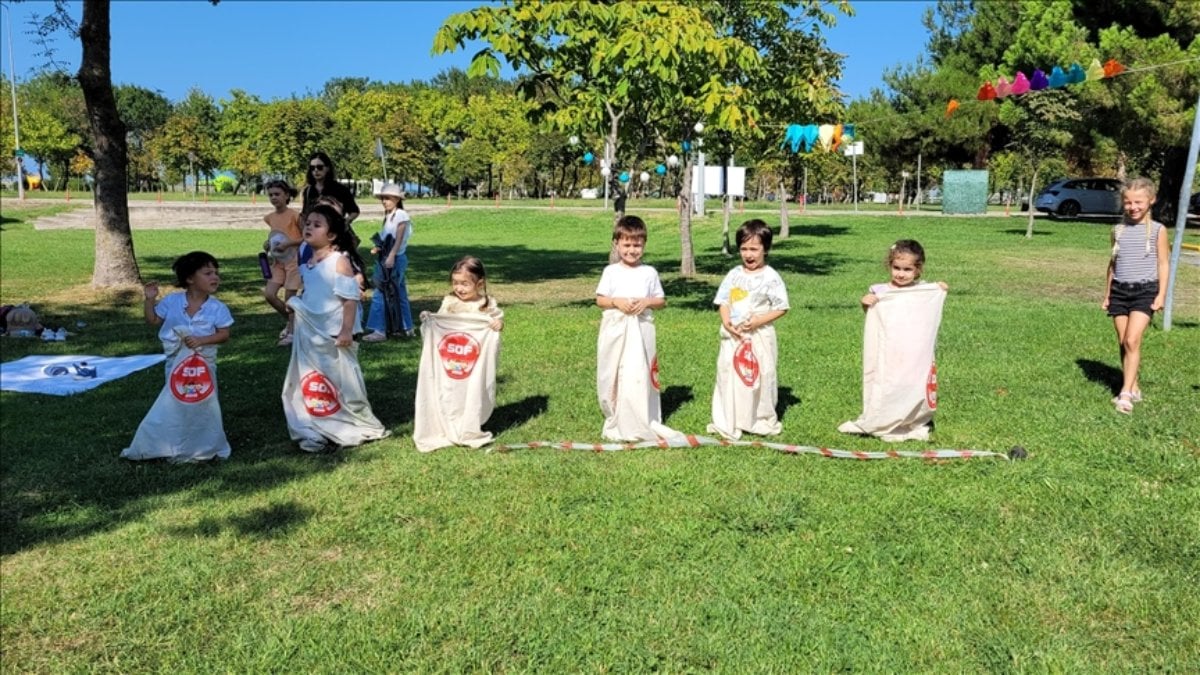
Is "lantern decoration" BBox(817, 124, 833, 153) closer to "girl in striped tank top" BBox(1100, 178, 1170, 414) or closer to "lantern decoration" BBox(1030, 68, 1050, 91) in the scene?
"lantern decoration" BBox(1030, 68, 1050, 91)

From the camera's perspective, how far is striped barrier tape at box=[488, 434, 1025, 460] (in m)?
5.21

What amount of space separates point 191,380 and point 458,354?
5.13 ft

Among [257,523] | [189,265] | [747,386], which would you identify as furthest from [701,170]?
[257,523]

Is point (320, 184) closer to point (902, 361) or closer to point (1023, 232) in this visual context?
→ point (902, 361)

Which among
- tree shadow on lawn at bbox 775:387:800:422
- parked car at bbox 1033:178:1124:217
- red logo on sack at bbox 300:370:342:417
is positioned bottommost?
tree shadow on lawn at bbox 775:387:800:422

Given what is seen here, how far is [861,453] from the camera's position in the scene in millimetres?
5258

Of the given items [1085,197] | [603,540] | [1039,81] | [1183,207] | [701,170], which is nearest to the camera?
[603,540]

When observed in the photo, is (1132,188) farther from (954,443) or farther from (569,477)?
(569,477)

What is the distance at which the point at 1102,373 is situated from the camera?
299 inches

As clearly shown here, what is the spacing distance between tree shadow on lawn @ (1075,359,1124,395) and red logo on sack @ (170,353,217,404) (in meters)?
6.67

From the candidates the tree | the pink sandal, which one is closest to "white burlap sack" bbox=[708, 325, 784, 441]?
the pink sandal

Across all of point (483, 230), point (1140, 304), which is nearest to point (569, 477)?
point (1140, 304)

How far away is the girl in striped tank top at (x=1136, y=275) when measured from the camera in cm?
630

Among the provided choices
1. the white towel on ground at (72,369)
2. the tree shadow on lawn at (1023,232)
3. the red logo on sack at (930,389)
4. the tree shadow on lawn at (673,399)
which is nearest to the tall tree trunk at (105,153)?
the white towel on ground at (72,369)
